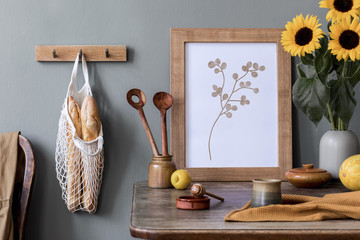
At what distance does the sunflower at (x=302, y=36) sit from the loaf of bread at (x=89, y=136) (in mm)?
763

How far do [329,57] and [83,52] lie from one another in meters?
0.96

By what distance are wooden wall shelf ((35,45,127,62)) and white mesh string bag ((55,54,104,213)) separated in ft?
0.18

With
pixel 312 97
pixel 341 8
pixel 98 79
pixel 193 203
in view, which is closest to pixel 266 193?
pixel 193 203

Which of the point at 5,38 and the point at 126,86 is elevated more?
the point at 5,38

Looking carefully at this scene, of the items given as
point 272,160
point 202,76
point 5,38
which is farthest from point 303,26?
point 5,38

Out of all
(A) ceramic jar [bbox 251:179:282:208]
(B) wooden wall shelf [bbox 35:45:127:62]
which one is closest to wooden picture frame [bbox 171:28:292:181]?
(B) wooden wall shelf [bbox 35:45:127:62]

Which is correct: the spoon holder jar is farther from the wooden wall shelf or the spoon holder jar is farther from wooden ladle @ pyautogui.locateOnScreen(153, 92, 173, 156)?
the wooden wall shelf

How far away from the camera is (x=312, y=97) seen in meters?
1.50

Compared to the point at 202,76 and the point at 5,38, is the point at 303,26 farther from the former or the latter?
the point at 5,38

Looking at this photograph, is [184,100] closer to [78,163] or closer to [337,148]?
[78,163]

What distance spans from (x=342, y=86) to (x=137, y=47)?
2.70 feet

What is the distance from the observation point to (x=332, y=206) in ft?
3.29

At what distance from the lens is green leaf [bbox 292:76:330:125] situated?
148 cm

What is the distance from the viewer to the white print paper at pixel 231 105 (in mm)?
1742
